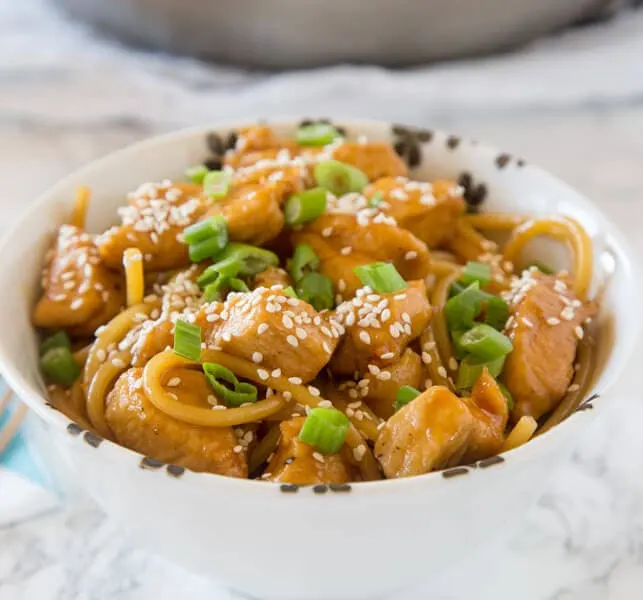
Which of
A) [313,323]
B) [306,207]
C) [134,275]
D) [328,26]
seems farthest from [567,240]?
[328,26]

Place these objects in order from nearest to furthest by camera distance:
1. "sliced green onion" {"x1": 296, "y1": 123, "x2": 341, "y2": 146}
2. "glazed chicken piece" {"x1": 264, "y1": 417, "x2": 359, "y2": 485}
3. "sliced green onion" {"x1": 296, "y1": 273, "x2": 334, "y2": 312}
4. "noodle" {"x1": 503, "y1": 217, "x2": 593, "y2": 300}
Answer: "glazed chicken piece" {"x1": 264, "y1": 417, "x2": 359, "y2": 485}, "sliced green onion" {"x1": 296, "y1": 273, "x2": 334, "y2": 312}, "noodle" {"x1": 503, "y1": 217, "x2": 593, "y2": 300}, "sliced green onion" {"x1": 296, "y1": 123, "x2": 341, "y2": 146}

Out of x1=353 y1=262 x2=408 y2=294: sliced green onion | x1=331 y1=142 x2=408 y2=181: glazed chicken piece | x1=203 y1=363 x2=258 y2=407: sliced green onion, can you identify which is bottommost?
x1=203 y1=363 x2=258 y2=407: sliced green onion

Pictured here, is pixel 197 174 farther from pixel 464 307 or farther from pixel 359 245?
pixel 464 307

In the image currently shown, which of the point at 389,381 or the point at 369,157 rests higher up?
the point at 369,157

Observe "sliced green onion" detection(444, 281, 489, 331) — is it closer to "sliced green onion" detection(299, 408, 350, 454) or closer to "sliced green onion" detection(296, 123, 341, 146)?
"sliced green onion" detection(299, 408, 350, 454)

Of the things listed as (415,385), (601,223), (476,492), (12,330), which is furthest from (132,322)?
(601,223)

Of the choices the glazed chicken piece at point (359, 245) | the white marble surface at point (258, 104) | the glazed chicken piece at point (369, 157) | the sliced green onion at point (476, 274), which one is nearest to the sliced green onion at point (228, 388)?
the glazed chicken piece at point (359, 245)

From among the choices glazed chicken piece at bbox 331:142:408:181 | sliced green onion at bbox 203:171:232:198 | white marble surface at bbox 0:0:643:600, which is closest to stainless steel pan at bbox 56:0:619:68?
white marble surface at bbox 0:0:643:600
